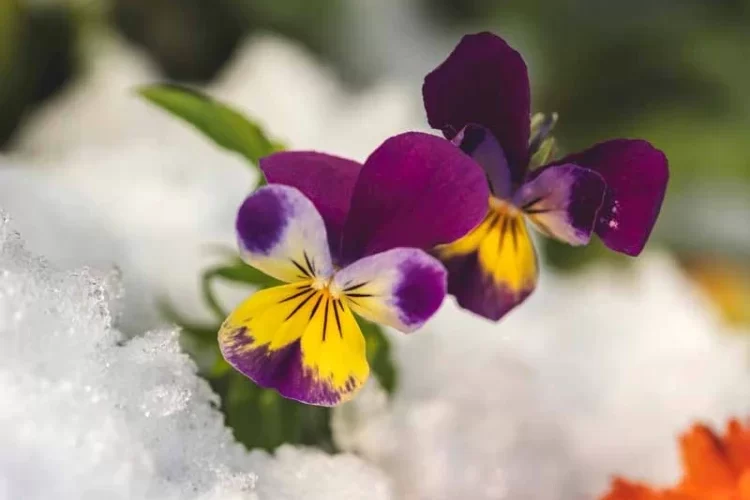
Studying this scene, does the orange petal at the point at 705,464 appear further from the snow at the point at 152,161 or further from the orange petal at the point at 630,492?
the snow at the point at 152,161

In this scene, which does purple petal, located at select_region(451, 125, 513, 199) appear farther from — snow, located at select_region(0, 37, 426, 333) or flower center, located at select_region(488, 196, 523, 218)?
snow, located at select_region(0, 37, 426, 333)

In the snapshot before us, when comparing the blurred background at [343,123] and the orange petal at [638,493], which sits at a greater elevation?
the orange petal at [638,493]

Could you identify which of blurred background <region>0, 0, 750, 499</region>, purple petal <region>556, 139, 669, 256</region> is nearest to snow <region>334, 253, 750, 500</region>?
blurred background <region>0, 0, 750, 499</region>

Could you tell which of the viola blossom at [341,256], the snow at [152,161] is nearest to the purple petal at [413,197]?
the viola blossom at [341,256]

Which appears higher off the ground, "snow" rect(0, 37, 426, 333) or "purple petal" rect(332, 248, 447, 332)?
"purple petal" rect(332, 248, 447, 332)

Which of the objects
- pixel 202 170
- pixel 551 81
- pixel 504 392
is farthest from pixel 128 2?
pixel 504 392
